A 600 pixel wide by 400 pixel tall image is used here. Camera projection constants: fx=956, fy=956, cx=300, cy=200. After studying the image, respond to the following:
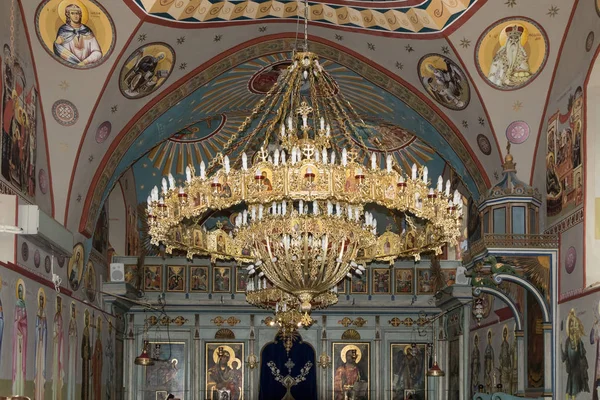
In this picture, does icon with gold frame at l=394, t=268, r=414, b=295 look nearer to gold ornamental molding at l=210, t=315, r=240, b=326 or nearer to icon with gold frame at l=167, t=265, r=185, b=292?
gold ornamental molding at l=210, t=315, r=240, b=326

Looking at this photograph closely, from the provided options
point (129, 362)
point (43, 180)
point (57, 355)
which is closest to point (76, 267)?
point (57, 355)

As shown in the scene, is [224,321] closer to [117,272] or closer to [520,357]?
[117,272]

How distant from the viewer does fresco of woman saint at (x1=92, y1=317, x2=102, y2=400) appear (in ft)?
76.6

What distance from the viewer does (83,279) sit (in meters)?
22.1

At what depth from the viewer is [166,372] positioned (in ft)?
92.2

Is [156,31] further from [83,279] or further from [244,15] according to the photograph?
[83,279]

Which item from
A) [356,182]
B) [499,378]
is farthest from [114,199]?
[356,182]

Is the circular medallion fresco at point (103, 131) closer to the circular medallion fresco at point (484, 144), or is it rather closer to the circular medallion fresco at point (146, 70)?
the circular medallion fresco at point (146, 70)

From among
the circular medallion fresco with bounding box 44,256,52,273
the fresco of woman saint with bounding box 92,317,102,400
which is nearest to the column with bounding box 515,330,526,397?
the circular medallion fresco with bounding box 44,256,52,273

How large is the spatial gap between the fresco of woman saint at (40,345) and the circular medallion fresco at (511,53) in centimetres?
956

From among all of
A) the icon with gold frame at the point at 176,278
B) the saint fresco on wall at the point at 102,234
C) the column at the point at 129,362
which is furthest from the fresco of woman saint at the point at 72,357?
the icon with gold frame at the point at 176,278

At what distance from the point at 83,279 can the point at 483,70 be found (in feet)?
33.6

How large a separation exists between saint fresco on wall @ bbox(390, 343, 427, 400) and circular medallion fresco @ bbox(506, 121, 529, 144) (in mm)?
10687

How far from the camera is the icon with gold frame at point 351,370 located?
2811 centimetres
